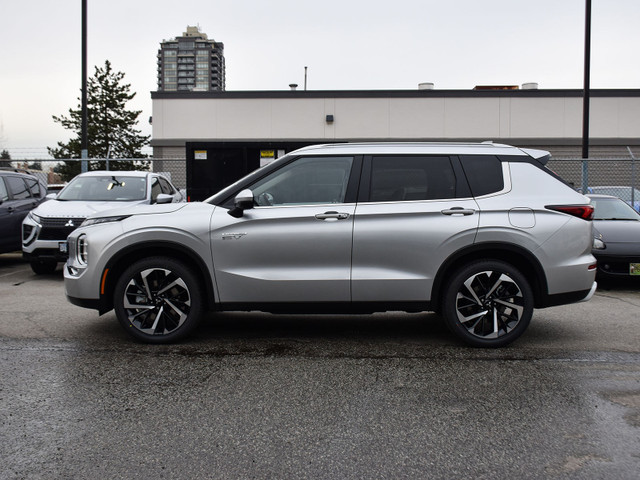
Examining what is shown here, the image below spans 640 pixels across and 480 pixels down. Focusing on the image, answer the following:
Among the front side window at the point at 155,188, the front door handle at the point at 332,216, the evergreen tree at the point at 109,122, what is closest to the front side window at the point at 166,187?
the front side window at the point at 155,188

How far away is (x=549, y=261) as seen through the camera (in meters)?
5.22

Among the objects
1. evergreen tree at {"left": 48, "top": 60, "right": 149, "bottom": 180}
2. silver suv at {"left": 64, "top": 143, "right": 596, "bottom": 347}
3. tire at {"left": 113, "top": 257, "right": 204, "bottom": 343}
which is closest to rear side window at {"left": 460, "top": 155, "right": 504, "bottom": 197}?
silver suv at {"left": 64, "top": 143, "right": 596, "bottom": 347}

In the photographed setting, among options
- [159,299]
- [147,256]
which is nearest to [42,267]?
[147,256]

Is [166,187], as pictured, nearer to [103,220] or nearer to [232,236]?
[103,220]

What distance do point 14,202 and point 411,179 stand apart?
8556mm

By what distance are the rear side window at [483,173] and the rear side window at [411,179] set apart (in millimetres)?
155

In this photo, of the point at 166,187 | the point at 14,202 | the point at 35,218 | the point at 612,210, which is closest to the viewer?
the point at 35,218

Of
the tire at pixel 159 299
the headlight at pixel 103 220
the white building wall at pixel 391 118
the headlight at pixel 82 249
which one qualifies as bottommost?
the tire at pixel 159 299

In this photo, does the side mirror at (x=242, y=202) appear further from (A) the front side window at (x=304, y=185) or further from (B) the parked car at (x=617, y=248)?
(B) the parked car at (x=617, y=248)

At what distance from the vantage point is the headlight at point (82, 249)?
5.38m

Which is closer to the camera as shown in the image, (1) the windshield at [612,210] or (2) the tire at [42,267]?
(1) the windshield at [612,210]

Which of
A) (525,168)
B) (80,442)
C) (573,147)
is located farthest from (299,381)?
(573,147)

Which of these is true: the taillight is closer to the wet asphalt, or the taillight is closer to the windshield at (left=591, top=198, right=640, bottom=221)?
the wet asphalt

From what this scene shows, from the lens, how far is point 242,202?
5.08m
